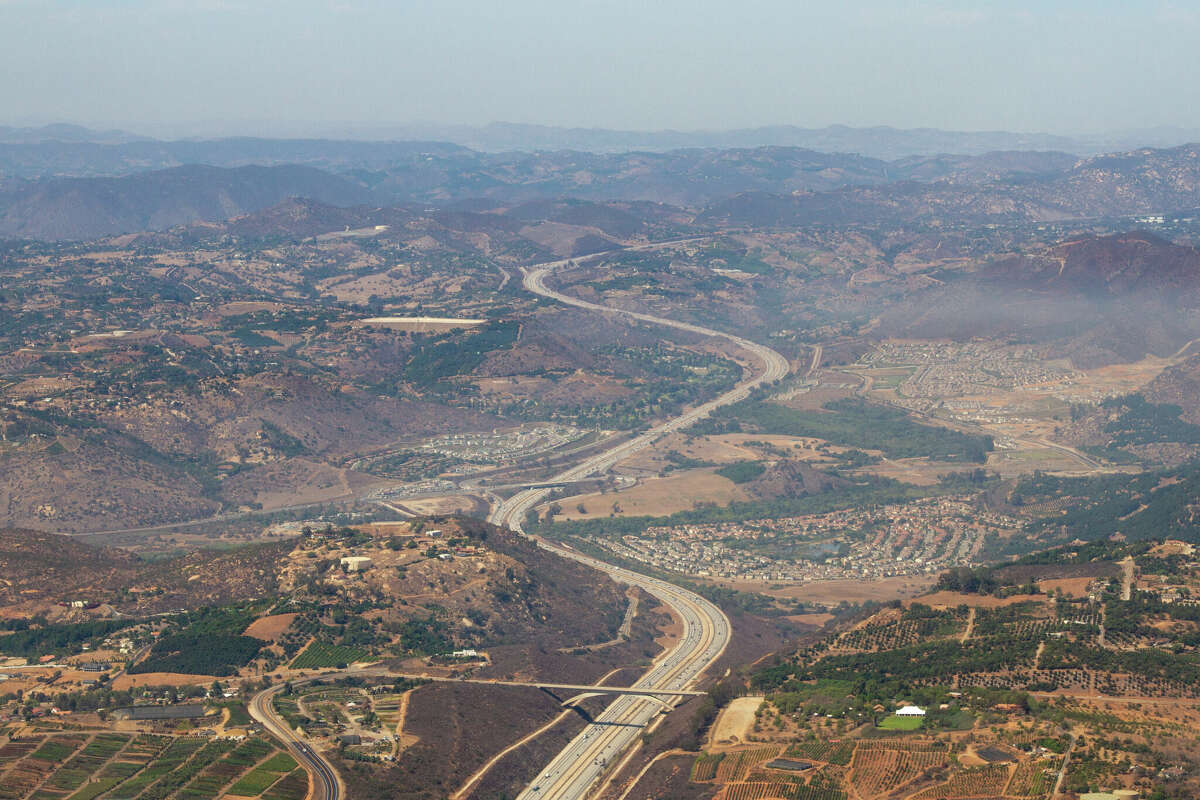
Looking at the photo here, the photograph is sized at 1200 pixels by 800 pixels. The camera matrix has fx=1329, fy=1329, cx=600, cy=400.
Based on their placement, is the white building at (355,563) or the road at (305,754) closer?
the road at (305,754)

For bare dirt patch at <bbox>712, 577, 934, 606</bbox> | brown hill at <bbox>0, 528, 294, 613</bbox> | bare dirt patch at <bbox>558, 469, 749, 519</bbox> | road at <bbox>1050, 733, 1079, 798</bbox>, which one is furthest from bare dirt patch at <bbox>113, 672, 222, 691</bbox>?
bare dirt patch at <bbox>558, 469, 749, 519</bbox>

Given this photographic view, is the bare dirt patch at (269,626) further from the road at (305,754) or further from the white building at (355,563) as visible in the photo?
the white building at (355,563)

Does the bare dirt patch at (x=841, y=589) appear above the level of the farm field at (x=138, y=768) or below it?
below

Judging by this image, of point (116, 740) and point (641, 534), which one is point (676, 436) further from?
point (116, 740)

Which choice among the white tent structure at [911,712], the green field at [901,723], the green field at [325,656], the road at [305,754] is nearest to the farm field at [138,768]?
the road at [305,754]

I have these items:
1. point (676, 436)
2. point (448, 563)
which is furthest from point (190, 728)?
point (676, 436)

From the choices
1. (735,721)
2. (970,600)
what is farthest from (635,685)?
(970,600)

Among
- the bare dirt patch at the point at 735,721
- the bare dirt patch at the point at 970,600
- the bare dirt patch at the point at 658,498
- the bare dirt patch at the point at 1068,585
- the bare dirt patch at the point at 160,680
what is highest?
the bare dirt patch at the point at 1068,585

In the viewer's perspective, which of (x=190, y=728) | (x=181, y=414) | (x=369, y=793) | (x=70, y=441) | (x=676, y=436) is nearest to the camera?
(x=369, y=793)
